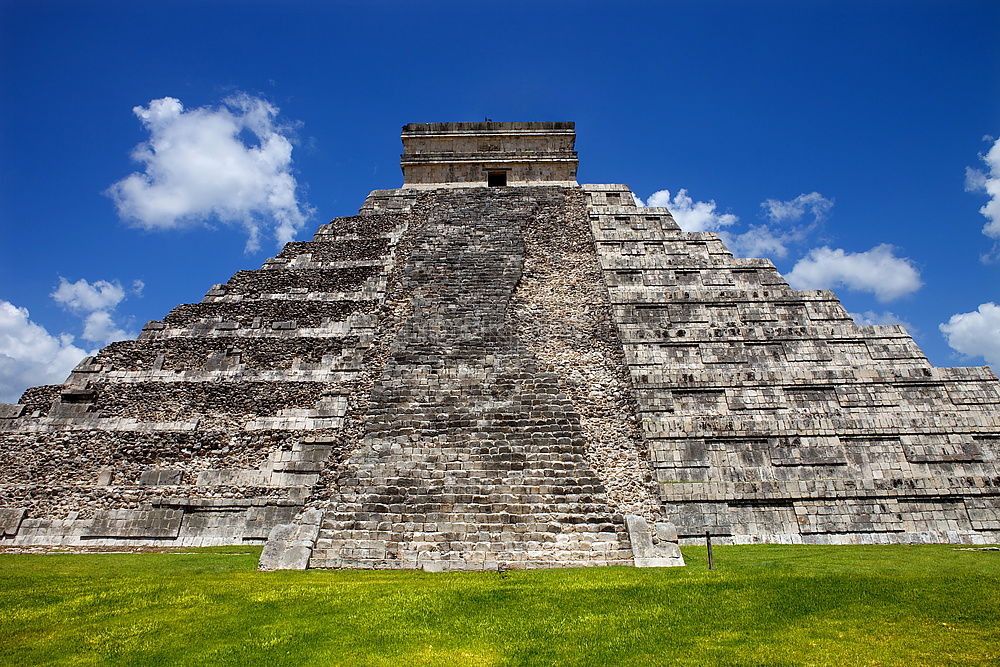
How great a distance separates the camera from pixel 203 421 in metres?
12.7

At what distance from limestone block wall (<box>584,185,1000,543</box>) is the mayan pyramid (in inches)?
2.0

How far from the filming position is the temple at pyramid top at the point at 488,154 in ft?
68.8

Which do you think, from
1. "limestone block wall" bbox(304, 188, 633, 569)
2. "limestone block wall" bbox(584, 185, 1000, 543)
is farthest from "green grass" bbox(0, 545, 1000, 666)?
"limestone block wall" bbox(584, 185, 1000, 543)

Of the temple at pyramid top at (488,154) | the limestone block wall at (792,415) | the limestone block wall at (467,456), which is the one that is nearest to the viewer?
the limestone block wall at (467,456)

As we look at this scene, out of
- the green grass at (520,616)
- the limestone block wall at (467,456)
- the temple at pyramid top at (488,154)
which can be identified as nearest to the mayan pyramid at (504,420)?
the limestone block wall at (467,456)

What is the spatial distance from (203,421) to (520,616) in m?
9.35

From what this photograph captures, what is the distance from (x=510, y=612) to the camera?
6.42 m

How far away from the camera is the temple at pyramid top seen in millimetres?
20969

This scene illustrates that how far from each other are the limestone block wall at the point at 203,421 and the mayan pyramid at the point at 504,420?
5 centimetres

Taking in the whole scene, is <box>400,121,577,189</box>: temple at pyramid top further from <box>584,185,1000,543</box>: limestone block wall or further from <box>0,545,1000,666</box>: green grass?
<box>0,545,1000,666</box>: green grass

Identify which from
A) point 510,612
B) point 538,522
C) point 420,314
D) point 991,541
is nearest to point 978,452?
point 991,541

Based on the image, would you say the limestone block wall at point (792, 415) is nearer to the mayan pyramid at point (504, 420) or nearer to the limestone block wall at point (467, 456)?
the mayan pyramid at point (504, 420)

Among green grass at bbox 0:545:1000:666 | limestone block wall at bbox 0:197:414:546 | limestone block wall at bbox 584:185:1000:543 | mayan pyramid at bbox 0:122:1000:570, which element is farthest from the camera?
limestone block wall at bbox 0:197:414:546

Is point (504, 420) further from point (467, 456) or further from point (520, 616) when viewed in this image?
point (520, 616)
